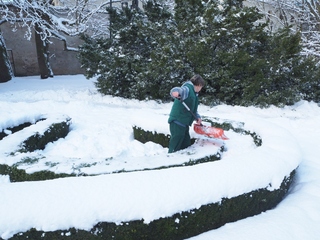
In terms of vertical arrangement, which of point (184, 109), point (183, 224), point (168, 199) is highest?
point (184, 109)

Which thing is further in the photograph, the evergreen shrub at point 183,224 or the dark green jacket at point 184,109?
the dark green jacket at point 184,109

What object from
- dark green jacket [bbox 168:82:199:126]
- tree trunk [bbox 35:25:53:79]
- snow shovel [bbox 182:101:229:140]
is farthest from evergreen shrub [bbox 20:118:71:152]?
tree trunk [bbox 35:25:53:79]

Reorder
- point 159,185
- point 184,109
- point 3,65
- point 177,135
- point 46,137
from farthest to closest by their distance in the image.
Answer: point 3,65
point 46,137
point 177,135
point 184,109
point 159,185

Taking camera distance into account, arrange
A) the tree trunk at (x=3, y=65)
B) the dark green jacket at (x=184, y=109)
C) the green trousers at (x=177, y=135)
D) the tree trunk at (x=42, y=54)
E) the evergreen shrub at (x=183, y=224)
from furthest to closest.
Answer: the tree trunk at (x=42, y=54)
the tree trunk at (x=3, y=65)
the green trousers at (x=177, y=135)
the dark green jacket at (x=184, y=109)
the evergreen shrub at (x=183, y=224)

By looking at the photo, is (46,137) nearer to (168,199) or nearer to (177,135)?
(177,135)

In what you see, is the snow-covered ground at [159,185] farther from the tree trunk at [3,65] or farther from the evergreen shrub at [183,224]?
the tree trunk at [3,65]

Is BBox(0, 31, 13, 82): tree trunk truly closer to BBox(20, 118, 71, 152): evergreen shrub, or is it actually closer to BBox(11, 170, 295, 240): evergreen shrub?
BBox(20, 118, 71, 152): evergreen shrub

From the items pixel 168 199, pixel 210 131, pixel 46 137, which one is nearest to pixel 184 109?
pixel 210 131

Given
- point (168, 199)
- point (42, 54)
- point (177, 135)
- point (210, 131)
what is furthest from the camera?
point (42, 54)

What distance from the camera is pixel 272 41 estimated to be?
9.22 metres

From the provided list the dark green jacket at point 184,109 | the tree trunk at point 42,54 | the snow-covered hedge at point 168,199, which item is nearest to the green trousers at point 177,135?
the dark green jacket at point 184,109

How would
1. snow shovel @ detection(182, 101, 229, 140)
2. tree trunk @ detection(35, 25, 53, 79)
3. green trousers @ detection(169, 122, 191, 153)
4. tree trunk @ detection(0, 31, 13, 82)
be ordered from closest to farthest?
green trousers @ detection(169, 122, 191, 153) < snow shovel @ detection(182, 101, 229, 140) < tree trunk @ detection(0, 31, 13, 82) < tree trunk @ detection(35, 25, 53, 79)

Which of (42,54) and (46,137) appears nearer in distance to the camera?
(46,137)

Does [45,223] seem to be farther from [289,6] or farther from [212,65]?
[289,6]
